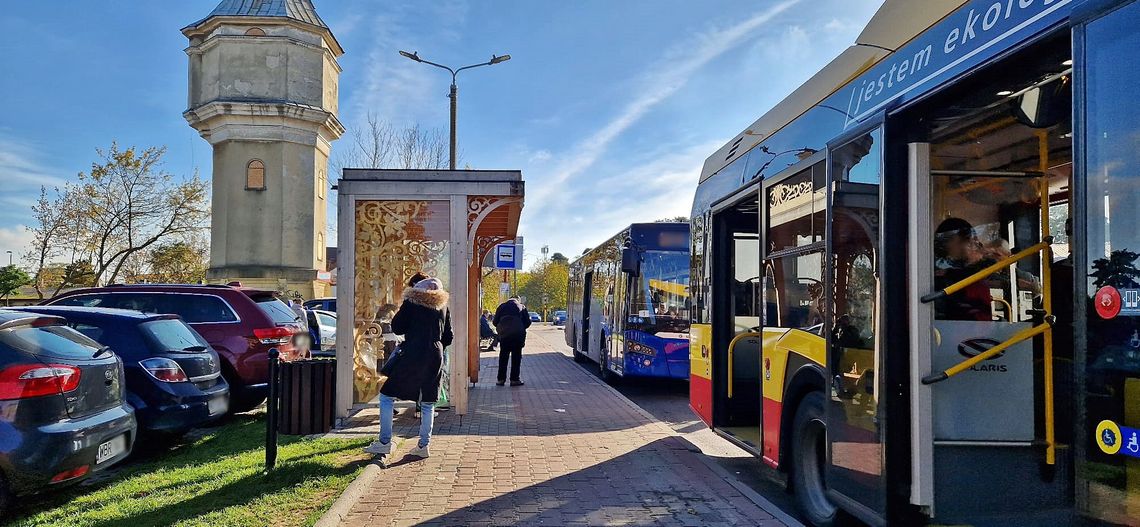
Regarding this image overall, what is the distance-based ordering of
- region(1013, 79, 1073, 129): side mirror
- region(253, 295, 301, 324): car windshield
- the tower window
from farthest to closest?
1. the tower window
2. region(253, 295, 301, 324): car windshield
3. region(1013, 79, 1073, 129): side mirror

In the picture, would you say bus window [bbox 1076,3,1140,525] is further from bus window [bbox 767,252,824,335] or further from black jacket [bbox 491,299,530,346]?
black jacket [bbox 491,299,530,346]

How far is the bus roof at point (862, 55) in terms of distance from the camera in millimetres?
4452

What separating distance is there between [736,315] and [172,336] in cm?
568

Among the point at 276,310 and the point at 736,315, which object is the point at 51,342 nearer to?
the point at 276,310

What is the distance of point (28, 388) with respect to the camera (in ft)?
17.6

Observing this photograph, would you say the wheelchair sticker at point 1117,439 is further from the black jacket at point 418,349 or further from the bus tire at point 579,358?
the bus tire at point 579,358

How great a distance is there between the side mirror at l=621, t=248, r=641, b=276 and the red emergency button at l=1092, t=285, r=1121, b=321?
10.7 meters

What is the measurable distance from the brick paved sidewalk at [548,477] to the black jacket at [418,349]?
2.23 feet

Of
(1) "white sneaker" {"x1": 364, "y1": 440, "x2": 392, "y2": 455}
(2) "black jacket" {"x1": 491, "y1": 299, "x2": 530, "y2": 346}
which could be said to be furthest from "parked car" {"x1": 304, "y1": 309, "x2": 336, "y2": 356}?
(1) "white sneaker" {"x1": 364, "y1": 440, "x2": 392, "y2": 455}

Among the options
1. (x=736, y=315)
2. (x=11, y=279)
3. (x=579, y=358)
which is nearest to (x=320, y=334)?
(x=579, y=358)

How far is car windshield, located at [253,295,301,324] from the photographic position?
417 inches

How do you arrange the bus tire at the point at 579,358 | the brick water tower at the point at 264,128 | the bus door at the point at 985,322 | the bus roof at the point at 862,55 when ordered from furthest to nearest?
the brick water tower at the point at 264,128, the bus tire at the point at 579,358, the bus roof at the point at 862,55, the bus door at the point at 985,322

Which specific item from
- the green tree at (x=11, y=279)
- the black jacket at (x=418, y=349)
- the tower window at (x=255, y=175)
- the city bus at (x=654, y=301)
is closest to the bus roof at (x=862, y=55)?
the black jacket at (x=418, y=349)

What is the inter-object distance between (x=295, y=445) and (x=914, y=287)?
6.13 metres
